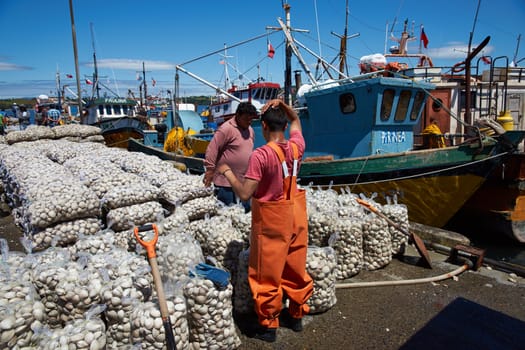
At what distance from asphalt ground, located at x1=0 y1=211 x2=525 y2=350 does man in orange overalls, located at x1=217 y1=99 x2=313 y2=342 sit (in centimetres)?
33

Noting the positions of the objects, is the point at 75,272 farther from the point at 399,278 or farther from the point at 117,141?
the point at 117,141

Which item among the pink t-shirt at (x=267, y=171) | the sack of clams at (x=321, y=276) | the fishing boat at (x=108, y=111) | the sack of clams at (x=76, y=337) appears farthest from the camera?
the fishing boat at (x=108, y=111)

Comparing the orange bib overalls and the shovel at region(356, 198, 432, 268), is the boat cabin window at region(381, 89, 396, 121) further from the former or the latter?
the orange bib overalls

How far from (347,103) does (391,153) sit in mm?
1315

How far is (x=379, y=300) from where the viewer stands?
3.13 metres

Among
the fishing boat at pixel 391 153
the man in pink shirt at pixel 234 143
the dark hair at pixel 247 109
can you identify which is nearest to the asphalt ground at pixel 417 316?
the man in pink shirt at pixel 234 143

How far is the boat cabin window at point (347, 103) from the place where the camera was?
6.66 metres

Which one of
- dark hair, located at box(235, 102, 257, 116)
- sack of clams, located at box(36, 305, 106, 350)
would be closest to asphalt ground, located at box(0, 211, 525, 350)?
sack of clams, located at box(36, 305, 106, 350)

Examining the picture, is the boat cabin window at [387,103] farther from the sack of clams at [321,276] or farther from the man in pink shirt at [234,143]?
the sack of clams at [321,276]

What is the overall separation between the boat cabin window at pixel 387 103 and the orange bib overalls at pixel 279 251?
4.54 meters

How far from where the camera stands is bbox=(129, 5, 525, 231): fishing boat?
588 cm

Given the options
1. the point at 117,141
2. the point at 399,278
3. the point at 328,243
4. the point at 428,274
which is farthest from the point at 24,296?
the point at 117,141

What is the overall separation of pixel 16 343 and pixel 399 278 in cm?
318

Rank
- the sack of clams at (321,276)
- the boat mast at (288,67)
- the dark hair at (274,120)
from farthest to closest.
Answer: the boat mast at (288,67) → the sack of clams at (321,276) → the dark hair at (274,120)
